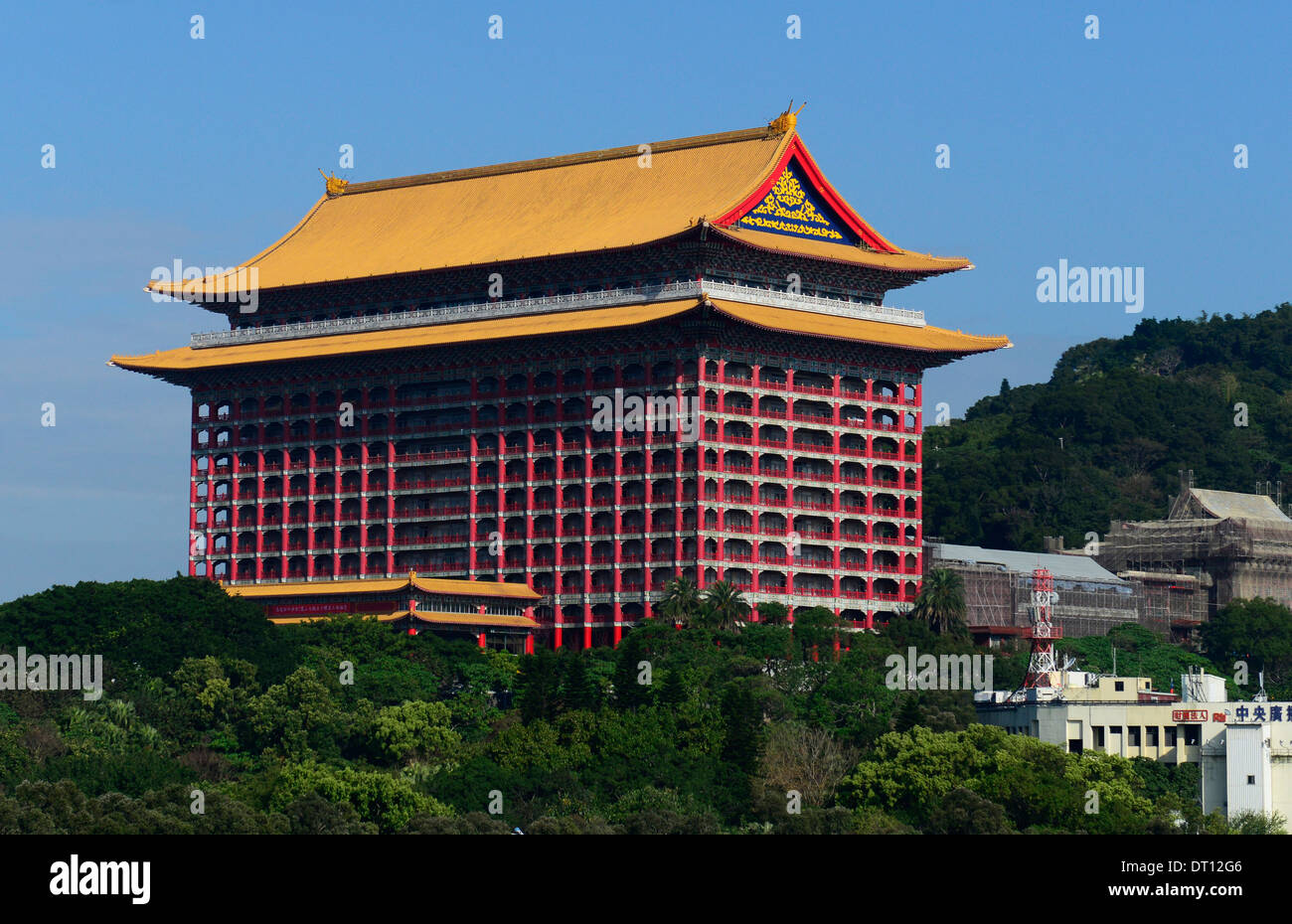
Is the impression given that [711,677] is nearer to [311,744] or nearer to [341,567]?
[311,744]

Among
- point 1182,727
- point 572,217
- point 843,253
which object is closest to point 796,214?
point 843,253

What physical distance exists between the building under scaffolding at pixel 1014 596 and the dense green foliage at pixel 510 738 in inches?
549

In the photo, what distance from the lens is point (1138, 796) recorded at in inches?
5261

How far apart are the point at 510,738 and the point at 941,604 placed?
42.8m

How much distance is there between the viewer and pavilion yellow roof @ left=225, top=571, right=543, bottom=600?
173125 millimetres

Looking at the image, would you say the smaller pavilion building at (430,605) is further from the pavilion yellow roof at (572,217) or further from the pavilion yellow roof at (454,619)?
the pavilion yellow roof at (572,217)

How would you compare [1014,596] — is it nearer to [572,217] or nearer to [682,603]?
[682,603]

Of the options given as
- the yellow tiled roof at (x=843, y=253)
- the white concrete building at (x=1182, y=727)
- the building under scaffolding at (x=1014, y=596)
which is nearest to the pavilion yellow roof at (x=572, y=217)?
the yellow tiled roof at (x=843, y=253)

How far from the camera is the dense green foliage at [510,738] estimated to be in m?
128

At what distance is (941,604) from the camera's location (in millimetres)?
175250

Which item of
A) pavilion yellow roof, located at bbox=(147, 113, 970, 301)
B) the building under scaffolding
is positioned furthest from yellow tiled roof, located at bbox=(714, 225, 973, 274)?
the building under scaffolding

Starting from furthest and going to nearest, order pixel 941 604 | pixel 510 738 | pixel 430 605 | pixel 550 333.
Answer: pixel 550 333 < pixel 941 604 < pixel 430 605 < pixel 510 738

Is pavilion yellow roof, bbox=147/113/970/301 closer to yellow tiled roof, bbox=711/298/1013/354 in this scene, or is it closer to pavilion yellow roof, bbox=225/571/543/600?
yellow tiled roof, bbox=711/298/1013/354

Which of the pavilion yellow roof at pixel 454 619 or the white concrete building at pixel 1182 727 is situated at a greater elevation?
the pavilion yellow roof at pixel 454 619
